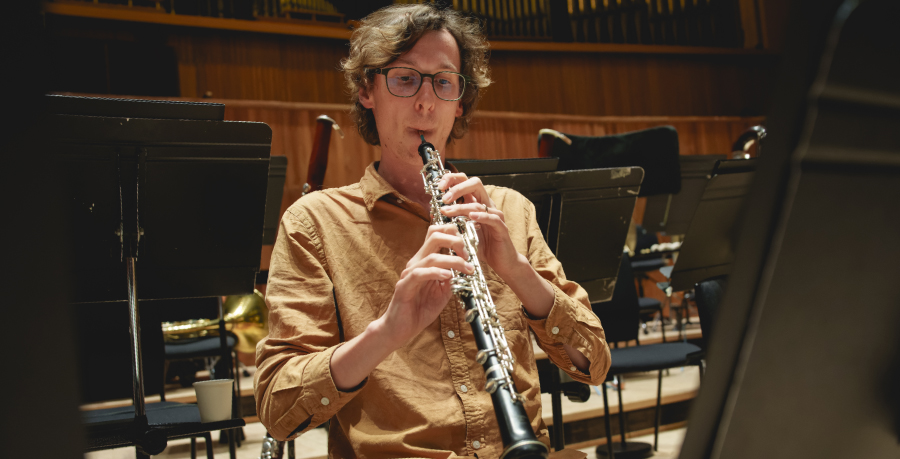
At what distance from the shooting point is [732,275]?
1.42ft

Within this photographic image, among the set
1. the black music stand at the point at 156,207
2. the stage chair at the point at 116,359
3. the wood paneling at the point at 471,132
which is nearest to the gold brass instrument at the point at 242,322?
the stage chair at the point at 116,359

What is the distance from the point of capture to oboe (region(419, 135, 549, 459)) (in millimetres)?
757

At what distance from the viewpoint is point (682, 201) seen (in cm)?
418

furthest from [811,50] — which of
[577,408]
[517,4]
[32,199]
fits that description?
[517,4]

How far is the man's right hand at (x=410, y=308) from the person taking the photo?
1006 millimetres

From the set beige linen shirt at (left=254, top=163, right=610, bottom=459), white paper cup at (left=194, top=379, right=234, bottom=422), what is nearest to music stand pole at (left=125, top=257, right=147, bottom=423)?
white paper cup at (left=194, top=379, right=234, bottom=422)

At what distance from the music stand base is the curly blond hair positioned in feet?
5.52

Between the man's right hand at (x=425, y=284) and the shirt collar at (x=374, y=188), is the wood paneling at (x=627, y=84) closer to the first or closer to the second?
the shirt collar at (x=374, y=188)

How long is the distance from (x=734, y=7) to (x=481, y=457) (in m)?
7.49

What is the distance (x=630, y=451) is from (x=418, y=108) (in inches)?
80.4

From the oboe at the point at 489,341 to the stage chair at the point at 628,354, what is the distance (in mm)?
1487

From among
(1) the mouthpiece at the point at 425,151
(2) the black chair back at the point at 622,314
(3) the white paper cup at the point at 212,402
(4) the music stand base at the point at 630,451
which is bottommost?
(4) the music stand base at the point at 630,451

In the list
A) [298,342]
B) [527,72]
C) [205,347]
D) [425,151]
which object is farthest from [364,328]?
[527,72]

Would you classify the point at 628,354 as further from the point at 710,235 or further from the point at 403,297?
the point at 403,297
